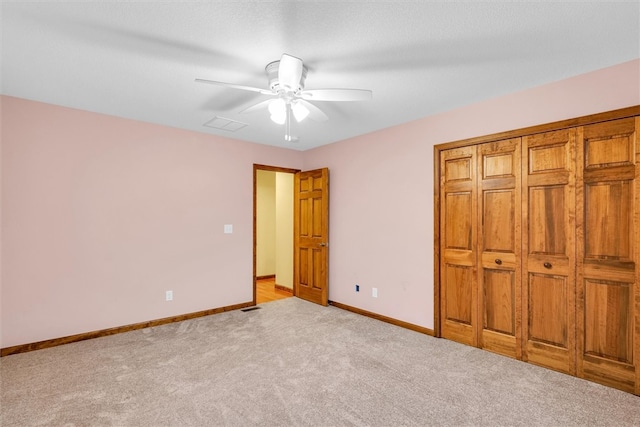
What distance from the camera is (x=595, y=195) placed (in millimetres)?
2457

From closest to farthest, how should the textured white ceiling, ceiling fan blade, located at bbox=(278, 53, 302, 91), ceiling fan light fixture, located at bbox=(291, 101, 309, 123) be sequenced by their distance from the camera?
the textured white ceiling → ceiling fan blade, located at bbox=(278, 53, 302, 91) → ceiling fan light fixture, located at bbox=(291, 101, 309, 123)

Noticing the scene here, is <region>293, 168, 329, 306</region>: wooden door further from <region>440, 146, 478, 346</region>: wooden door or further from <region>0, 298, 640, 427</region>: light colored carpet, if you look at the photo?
<region>440, 146, 478, 346</region>: wooden door

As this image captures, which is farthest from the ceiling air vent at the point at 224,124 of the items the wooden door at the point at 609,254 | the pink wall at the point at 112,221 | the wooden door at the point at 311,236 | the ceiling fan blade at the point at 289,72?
the wooden door at the point at 609,254

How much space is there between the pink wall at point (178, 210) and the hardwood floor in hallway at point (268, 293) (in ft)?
1.85

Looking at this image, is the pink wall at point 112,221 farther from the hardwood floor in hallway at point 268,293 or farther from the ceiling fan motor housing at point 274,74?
the ceiling fan motor housing at point 274,74

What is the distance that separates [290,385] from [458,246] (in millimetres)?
2161

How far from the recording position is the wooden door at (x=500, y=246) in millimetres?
2867

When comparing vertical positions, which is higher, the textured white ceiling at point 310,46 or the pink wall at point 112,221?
the textured white ceiling at point 310,46

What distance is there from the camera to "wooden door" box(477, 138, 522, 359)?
9.41 feet

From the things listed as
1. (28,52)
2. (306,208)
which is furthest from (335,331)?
(28,52)

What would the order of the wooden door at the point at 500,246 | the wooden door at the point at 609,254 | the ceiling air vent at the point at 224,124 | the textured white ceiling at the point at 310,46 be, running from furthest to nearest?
the ceiling air vent at the point at 224,124
the wooden door at the point at 500,246
the wooden door at the point at 609,254
the textured white ceiling at the point at 310,46

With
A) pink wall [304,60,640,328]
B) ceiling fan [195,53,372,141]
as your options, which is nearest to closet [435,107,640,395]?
pink wall [304,60,640,328]

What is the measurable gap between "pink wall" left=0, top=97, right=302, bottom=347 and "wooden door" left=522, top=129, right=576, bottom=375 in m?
3.48

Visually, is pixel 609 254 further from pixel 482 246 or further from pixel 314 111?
pixel 314 111
